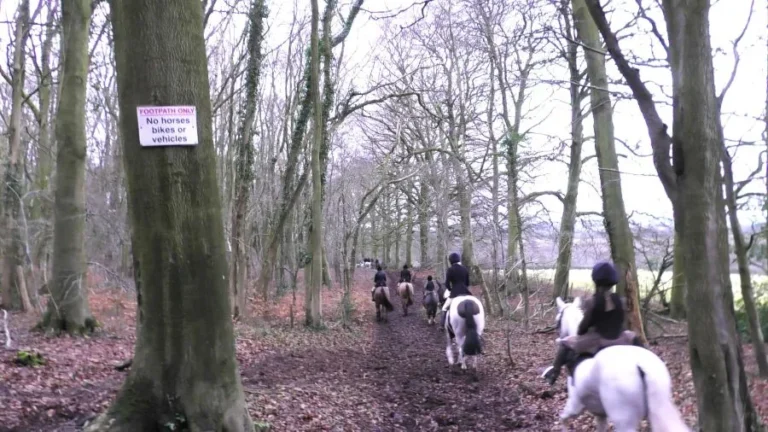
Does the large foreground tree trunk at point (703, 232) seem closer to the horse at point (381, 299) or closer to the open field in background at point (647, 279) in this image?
the open field in background at point (647, 279)

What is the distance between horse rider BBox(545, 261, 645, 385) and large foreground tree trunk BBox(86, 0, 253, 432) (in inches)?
145

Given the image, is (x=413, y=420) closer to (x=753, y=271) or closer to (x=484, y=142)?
(x=753, y=271)

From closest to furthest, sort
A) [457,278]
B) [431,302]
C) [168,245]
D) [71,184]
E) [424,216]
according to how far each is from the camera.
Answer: [168,245] < [71,184] < [457,278] < [431,302] < [424,216]

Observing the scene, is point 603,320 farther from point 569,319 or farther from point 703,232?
point 569,319

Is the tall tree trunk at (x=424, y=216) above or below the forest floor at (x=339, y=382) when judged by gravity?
above

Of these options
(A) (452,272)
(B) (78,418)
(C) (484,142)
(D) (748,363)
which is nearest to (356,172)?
(C) (484,142)

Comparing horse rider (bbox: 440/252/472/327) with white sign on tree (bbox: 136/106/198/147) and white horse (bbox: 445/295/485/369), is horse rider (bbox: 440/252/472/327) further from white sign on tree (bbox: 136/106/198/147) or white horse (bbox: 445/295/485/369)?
white sign on tree (bbox: 136/106/198/147)

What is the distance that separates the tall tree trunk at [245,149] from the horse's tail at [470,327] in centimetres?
750

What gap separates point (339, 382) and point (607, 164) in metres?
7.17

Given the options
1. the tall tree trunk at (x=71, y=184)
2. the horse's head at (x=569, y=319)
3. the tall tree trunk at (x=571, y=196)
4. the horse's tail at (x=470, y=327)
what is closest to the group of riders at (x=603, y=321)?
the horse's head at (x=569, y=319)

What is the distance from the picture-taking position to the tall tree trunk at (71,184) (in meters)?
11.2

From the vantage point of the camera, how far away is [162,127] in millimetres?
Result: 4574

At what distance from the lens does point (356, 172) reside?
34906 millimetres

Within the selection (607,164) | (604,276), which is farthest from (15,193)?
(607,164)
